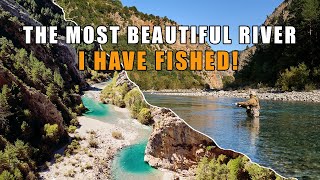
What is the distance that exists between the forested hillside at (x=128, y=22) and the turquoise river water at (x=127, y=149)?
674 inches

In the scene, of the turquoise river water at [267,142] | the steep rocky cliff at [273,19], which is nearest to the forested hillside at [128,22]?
the turquoise river water at [267,142]

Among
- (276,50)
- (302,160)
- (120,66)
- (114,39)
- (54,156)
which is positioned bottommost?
(54,156)

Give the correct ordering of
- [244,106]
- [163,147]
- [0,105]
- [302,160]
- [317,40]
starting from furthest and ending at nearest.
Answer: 1. [0,105]
2. [317,40]
3. [163,147]
4. [244,106]
5. [302,160]

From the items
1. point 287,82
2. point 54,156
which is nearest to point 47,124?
point 54,156

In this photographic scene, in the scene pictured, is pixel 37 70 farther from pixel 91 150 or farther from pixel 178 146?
pixel 178 146

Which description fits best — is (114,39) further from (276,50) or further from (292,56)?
(276,50)

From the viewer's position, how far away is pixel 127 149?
33.3 meters

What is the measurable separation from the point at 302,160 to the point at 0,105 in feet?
95.5

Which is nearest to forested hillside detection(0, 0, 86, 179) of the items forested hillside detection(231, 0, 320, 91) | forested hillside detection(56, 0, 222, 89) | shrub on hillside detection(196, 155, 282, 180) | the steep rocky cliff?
forested hillside detection(56, 0, 222, 89)

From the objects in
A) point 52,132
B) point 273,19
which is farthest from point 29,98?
point 273,19

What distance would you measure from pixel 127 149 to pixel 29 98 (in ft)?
31.4

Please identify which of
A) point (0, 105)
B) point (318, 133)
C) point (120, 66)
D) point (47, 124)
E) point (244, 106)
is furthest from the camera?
point (47, 124)

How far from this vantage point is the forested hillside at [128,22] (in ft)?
22.2

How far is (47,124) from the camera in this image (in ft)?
112
